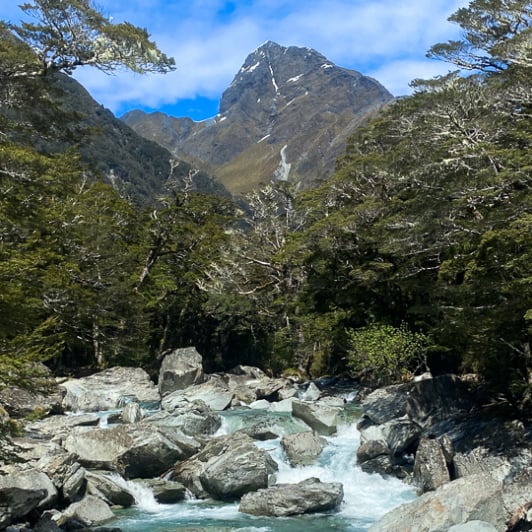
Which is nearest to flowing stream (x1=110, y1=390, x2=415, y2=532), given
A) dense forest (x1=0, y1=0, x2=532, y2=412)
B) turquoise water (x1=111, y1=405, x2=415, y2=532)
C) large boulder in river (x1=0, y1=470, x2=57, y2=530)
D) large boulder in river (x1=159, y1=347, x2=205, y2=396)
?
turquoise water (x1=111, y1=405, x2=415, y2=532)

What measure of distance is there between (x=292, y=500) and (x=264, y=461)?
5.75 feet

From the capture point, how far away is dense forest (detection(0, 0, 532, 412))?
1086 cm

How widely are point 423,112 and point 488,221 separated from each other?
28.1 ft

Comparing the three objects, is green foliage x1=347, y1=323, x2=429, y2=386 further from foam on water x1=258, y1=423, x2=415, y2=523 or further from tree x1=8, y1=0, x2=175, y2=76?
tree x1=8, y1=0, x2=175, y2=76

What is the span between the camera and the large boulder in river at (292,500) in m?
13.1

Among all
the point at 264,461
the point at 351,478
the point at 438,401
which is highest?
the point at 438,401

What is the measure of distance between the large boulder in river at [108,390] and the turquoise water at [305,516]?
9.39 m

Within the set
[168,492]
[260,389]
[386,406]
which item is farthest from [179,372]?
[168,492]

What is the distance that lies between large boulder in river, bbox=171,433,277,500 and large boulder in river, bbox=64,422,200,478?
55 centimetres

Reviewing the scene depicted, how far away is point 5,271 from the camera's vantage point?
29.1ft

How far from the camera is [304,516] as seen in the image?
13.0 m

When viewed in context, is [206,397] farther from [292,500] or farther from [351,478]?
[292,500]

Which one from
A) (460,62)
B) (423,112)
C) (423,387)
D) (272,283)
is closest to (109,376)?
(272,283)

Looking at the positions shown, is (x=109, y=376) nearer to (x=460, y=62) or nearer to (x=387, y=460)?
(x=387, y=460)
